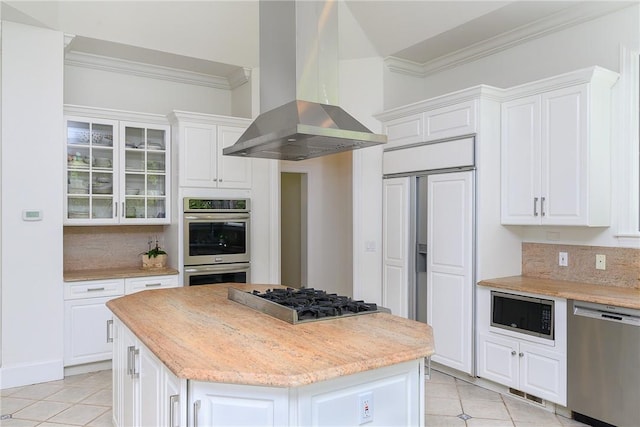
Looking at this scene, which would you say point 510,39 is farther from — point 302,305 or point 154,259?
point 154,259

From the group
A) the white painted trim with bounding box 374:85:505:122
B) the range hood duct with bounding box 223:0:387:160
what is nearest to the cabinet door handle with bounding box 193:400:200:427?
the range hood duct with bounding box 223:0:387:160

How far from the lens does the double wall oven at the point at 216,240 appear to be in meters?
4.45

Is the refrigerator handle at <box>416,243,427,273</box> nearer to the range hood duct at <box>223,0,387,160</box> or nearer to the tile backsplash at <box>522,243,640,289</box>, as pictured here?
the tile backsplash at <box>522,243,640,289</box>

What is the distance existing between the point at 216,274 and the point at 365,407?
3.09 m

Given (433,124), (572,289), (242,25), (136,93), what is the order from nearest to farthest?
(572,289), (433,124), (242,25), (136,93)

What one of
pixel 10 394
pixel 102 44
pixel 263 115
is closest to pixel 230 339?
pixel 263 115

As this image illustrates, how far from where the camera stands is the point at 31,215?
151 inches

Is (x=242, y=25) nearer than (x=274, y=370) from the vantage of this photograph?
No

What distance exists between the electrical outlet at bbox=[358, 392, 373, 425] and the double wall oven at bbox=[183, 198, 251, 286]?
3.04m

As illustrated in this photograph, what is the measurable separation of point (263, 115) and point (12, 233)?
Answer: 249cm

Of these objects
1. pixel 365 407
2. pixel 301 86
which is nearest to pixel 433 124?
pixel 301 86

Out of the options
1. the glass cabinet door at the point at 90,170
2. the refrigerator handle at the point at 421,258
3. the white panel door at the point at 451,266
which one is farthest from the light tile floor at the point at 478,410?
the glass cabinet door at the point at 90,170

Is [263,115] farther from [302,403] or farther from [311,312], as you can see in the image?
[302,403]

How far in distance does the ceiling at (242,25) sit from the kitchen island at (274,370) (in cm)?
285
